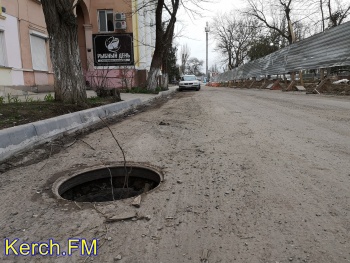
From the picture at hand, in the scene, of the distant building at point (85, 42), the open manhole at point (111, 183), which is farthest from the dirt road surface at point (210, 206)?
the distant building at point (85, 42)

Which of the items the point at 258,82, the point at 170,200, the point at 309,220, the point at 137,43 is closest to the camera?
the point at 309,220

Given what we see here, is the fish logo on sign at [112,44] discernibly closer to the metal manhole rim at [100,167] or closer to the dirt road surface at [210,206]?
the dirt road surface at [210,206]

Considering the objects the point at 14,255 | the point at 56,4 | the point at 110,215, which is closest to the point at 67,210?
the point at 110,215

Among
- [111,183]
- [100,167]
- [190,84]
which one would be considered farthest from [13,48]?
[190,84]

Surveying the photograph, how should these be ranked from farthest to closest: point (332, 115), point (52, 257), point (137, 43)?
point (137, 43)
point (332, 115)
point (52, 257)

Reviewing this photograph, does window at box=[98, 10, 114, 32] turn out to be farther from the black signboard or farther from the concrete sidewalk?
the concrete sidewalk

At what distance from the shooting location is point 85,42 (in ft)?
67.3

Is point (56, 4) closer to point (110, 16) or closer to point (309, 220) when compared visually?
point (309, 220)

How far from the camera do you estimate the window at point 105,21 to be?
20328 millimetres

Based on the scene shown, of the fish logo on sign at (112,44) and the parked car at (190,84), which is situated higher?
the fish logo on sign at (112,44)

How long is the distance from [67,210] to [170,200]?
0.81 m

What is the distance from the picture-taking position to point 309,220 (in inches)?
81.5

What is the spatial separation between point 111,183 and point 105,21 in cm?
1940

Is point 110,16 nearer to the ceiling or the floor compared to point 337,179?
nearer to the ceiling
